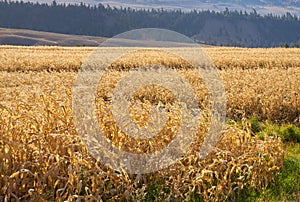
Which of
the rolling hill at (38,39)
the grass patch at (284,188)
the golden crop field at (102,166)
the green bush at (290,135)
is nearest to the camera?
the golden crop field at (102,166)

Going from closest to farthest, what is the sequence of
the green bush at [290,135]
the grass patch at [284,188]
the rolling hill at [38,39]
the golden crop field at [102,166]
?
the golden crop field at [102,166], the grass patch at [284,188], the green bush at [290,135], the rolling hill at [38,39]

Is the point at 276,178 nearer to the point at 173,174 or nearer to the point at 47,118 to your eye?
the point at 173,174

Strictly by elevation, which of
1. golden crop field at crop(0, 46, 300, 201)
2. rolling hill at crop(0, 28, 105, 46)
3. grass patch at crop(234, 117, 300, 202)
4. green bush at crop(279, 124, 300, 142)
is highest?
golden crop field at crop(0, 46, 300, 201)

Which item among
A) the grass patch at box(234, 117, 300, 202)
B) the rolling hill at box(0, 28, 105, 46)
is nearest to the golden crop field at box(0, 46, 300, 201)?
the grass patch at box(234, 117, 300, 202)

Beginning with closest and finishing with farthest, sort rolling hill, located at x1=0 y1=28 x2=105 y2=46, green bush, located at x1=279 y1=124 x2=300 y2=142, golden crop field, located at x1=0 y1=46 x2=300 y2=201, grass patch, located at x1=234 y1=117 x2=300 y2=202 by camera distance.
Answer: golden crop field, located at x1=0 y1=46 x2=300 y2=201 < grass patch, located at x1=234 y1=117 x2=300 y2=202 < green bush, located at x1=279 y1=124 x2=300 y2=142 < rolling hill, located at x1=0 y1=28 x2=105 y2=46

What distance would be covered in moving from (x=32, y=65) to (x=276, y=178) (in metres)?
19.4

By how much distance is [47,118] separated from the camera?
6078mm

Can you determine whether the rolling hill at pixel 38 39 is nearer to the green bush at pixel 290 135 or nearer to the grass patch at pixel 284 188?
the green bush at pixel 290 135

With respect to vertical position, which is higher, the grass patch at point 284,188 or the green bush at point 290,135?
the grass patch at point 284,188

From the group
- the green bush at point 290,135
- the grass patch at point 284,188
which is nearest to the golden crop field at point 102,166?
the grass patch at point 284,188

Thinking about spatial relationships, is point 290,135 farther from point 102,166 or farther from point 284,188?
point 102,166

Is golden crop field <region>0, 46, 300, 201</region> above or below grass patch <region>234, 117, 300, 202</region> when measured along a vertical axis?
above

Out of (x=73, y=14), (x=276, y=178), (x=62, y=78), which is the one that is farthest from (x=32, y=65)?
(x=73, y=14)

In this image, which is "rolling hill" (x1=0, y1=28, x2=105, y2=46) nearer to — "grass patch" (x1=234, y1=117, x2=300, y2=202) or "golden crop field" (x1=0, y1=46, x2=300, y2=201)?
"golden crop field" (x1=0, y1=46, x2=300, y2=201)
